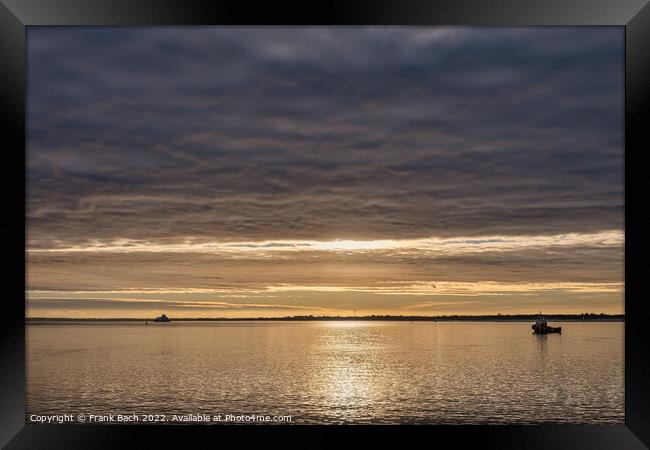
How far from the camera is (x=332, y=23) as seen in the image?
365 centimetres

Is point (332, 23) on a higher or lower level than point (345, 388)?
higher

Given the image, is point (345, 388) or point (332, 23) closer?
point (332, 23)

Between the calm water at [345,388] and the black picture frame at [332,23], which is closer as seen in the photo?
the black picture frame at [332,23]

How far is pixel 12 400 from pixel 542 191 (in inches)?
2122

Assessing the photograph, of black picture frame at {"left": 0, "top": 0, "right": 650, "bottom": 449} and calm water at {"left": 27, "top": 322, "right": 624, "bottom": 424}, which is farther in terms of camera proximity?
calm water at {"left": 27, "top": 322, "right": 624, "bottom": 424}

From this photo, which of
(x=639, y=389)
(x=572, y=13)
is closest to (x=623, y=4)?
(x=572, y=13)

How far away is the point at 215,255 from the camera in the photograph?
74188mm

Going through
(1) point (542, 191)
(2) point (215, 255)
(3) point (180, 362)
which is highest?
(1) point (542, 191)

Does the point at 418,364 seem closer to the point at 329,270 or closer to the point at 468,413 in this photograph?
the point at 468,413

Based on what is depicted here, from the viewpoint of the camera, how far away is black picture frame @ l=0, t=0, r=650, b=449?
349 cm

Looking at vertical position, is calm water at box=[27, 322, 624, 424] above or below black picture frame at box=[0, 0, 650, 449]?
below

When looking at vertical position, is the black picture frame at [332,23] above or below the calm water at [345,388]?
above

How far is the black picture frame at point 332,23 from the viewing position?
349 cm

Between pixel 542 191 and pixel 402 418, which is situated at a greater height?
pixel 542 191
